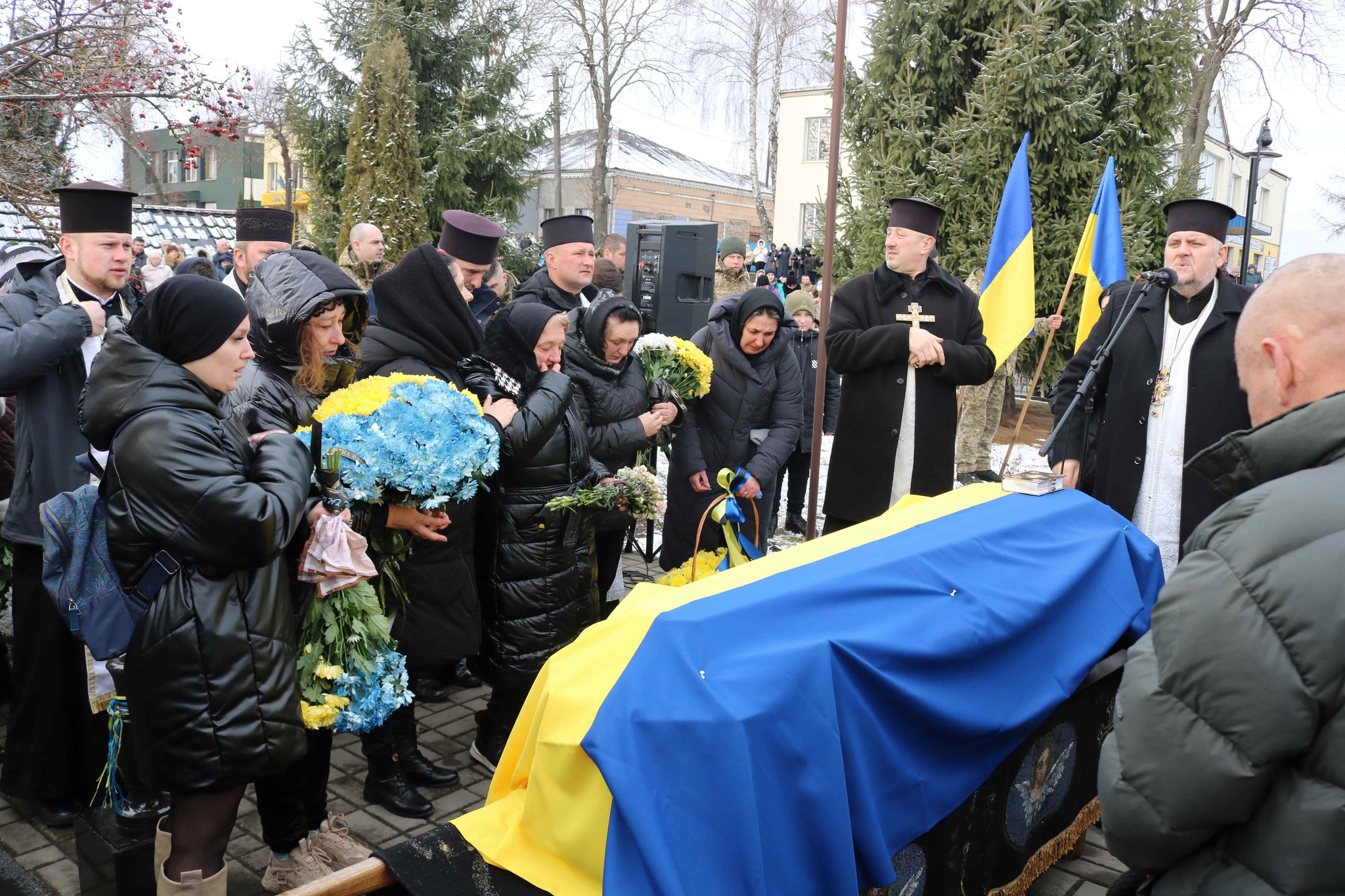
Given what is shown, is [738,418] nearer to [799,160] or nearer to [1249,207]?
[1249,207]

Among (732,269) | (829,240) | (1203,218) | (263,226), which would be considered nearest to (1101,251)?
(829,240)

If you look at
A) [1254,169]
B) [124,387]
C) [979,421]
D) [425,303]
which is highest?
[1254,169]

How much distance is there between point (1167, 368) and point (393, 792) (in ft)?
11.8

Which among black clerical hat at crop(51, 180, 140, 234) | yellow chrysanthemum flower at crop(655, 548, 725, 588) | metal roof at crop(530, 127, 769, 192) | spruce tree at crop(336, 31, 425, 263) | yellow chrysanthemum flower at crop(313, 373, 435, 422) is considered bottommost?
yellow chrysanthemum flower at crop(655, 548, 725, 588)

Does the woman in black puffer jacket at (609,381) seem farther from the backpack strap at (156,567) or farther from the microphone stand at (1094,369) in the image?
the backpack strap at (156,567)

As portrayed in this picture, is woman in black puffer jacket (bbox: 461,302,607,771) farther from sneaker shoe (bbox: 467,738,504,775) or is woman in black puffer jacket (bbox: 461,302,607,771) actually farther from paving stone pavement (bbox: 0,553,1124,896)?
paving stone pavement (bbox: 0,553,1124,896)

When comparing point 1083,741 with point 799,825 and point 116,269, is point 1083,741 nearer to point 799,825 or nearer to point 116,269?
point 799,825

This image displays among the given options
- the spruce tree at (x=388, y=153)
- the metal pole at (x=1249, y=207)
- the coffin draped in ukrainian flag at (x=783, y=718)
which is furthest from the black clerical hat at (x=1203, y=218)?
the spruce tree at (x=388, y=153)

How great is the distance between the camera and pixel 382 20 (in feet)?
51.3

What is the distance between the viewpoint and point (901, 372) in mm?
4797

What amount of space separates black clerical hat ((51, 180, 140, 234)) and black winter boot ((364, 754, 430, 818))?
227 cm

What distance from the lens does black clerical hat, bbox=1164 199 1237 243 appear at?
13.6 feet

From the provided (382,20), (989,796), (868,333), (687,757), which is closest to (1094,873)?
(989,796)

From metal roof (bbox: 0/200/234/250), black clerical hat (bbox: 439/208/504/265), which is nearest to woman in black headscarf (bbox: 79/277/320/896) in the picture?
black clerical hat (bbox: 439/208/504/265)
